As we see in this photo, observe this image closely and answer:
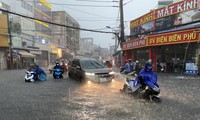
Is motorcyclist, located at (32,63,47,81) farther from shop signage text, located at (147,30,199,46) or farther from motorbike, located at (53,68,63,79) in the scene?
shop signage text, located at (147,30,199,46)

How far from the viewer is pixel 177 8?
23266mm

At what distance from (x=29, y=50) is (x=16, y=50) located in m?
5.95

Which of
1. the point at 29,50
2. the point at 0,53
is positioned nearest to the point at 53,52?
the point at 29,50

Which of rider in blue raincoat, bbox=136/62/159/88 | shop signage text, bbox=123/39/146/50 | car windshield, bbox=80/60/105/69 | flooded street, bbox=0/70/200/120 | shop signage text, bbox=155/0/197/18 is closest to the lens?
flooded street, bbox=0/70/200/120

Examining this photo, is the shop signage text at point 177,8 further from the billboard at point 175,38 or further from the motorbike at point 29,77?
the motorbike at point 29,77

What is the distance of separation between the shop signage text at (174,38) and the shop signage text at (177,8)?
2.86 meters

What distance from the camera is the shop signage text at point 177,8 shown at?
2158 cm

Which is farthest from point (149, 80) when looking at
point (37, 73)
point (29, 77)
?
point (37, 73)

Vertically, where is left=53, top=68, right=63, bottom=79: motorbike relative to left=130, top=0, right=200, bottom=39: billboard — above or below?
below

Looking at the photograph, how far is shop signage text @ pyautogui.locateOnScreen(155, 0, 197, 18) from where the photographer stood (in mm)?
21578

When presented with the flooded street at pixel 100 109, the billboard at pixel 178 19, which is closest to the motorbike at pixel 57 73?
the flooded street at pixel 100 109

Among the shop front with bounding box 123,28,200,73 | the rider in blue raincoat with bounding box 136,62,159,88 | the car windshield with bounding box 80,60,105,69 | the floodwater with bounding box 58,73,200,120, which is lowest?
the floodwater with bounding box 58,73,200,120

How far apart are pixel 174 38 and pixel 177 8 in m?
3.66

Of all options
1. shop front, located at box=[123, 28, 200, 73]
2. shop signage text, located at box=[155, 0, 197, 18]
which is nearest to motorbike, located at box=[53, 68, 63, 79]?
shop front, located at box=[123, 28, 200, 73]
